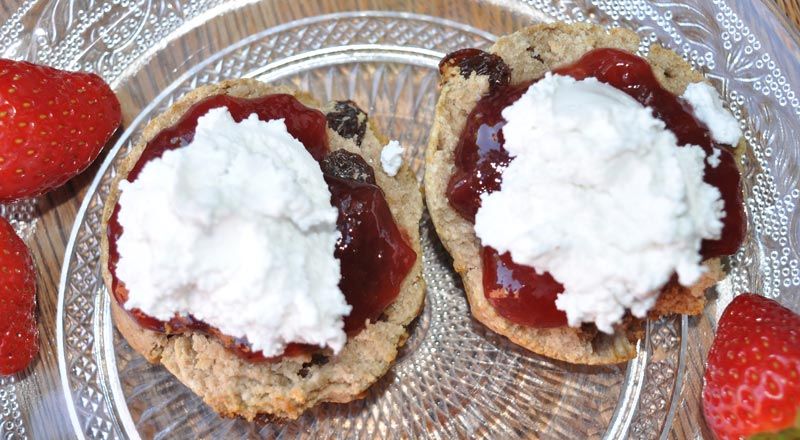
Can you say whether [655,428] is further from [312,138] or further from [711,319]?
[312,138]

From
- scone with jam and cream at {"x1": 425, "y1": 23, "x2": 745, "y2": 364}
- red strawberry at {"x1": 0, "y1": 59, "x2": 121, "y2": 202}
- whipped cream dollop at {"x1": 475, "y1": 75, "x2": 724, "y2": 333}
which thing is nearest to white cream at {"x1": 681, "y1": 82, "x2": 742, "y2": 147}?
scone with jam and cream at {"x1": 425, "y1": 23, "x2": 745, "y2": 364}

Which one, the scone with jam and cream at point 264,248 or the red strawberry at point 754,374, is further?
the red strawberry at point 754,374

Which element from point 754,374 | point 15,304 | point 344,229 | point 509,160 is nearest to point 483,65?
point 509,160

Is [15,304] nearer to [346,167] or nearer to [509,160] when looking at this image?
[346,167]

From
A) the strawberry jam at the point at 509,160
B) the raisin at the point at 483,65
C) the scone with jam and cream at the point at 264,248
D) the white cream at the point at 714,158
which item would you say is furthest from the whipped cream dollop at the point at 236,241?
the white cream at the point at 714,158

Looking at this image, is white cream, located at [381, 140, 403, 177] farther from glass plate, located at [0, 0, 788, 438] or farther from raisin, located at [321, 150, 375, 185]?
glass plate, located at [0, 0, 788, 438]

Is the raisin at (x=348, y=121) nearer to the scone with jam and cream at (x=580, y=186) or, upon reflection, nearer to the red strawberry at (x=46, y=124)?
the scone with jam and cream at (x=580, y=186)

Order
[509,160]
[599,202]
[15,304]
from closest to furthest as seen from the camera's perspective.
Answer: [599,202] < [509,160] < [15,304]
